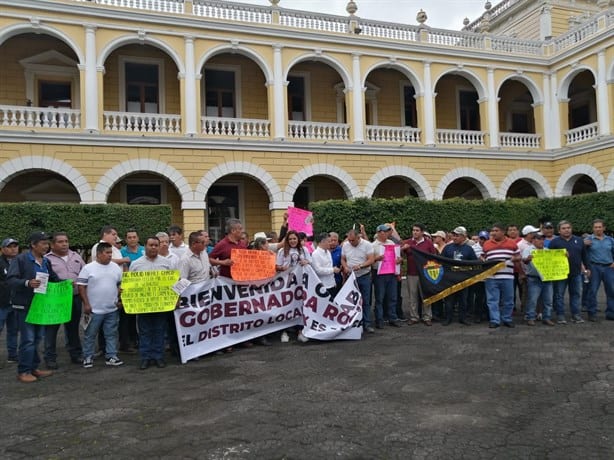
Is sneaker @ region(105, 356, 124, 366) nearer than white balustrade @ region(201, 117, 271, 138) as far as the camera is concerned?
Yes

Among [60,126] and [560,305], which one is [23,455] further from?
[60,126]

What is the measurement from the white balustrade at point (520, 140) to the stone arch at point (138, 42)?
15433 mm

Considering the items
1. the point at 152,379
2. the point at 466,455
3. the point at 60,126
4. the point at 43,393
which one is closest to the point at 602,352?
the point at 466,455

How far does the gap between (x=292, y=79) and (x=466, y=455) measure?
2196 centimetres

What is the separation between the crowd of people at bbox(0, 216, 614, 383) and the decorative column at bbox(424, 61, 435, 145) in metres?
12.4

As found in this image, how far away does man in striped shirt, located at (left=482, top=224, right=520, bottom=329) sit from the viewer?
9.51m

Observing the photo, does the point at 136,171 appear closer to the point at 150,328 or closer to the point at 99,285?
the point at 99,285

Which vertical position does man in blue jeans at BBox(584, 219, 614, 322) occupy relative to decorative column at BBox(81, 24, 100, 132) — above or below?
below

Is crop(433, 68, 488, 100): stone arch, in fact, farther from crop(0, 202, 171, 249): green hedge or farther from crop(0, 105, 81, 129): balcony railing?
crop(0, 105, 81, 129): balcony railing

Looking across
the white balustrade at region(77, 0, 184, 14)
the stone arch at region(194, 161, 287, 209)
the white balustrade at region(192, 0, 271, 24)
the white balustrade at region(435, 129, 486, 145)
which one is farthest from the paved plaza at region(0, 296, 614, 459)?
the white balustrade at region(435, 129, 486, 145)

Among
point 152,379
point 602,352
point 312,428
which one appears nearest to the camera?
point 312,428

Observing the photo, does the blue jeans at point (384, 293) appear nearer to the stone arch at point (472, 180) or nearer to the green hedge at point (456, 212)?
the green hedge at point (456, 212)

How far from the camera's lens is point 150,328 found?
7.27 meters

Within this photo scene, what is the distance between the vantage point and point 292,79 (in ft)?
79.3
